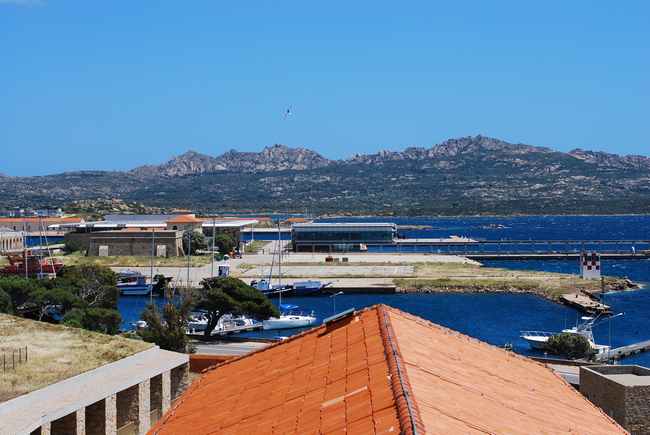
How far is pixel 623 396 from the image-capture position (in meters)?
16.0

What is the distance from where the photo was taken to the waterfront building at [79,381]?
625 inches

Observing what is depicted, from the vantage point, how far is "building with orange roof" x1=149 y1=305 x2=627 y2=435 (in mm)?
8297

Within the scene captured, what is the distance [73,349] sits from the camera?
20000 mm

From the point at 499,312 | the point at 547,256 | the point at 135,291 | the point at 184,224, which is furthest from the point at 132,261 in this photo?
the point at 547,256

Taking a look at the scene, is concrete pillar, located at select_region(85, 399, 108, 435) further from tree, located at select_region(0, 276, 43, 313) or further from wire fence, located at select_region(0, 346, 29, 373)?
tree, located at select_region(0, 276, 43, 313)

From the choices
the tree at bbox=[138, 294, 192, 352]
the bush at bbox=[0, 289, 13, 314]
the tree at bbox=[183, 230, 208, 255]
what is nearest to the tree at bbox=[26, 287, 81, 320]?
the bush at bbox=[0, 289, 13, 314]

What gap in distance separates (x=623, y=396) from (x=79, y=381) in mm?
9930

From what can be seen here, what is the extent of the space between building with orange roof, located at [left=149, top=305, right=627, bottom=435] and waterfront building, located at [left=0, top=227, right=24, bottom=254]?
82.7m

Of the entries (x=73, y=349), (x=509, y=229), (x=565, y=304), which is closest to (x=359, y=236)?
(x=565, y=304)

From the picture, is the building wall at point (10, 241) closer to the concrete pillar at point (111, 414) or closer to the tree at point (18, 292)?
the tree at point (18, 292)

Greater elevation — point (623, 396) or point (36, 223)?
point (36, 223)

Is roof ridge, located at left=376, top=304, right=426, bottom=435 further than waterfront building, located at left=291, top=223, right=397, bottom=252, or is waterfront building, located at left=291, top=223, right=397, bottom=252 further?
waterfront building, located at left=291, top=223, right=397, bottom=252

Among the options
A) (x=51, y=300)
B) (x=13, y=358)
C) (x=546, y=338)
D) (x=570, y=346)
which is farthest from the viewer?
(x=546, y=338)

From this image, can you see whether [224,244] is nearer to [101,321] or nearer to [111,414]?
[101,321]
